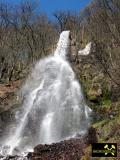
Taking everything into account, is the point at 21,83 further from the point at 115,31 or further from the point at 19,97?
the point at 115,31

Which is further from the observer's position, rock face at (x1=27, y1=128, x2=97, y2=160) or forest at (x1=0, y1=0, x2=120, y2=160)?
forest at (x1=0, y1=0, x2=120, y2=160)

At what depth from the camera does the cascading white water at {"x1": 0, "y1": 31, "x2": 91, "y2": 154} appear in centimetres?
2512

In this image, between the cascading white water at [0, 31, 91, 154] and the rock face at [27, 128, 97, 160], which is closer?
the rock face at [27, 128, 97, 160]

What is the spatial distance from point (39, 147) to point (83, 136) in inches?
103

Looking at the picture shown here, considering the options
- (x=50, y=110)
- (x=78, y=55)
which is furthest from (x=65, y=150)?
(x=78, y=55)

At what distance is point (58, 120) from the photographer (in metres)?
26.2

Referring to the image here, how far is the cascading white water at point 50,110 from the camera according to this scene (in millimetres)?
25125

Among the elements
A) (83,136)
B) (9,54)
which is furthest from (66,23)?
(83,136)

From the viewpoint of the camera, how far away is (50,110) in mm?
27375

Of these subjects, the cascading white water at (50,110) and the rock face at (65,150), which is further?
the cascading white water at (50,110)

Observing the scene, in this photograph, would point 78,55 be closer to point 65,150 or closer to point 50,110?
point 50,110

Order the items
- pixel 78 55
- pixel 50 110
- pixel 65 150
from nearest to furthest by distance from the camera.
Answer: pixel 65 150 < pixel 50 110 < pixel 78 55

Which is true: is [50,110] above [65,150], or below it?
above

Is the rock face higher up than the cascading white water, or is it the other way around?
the cascading white water
